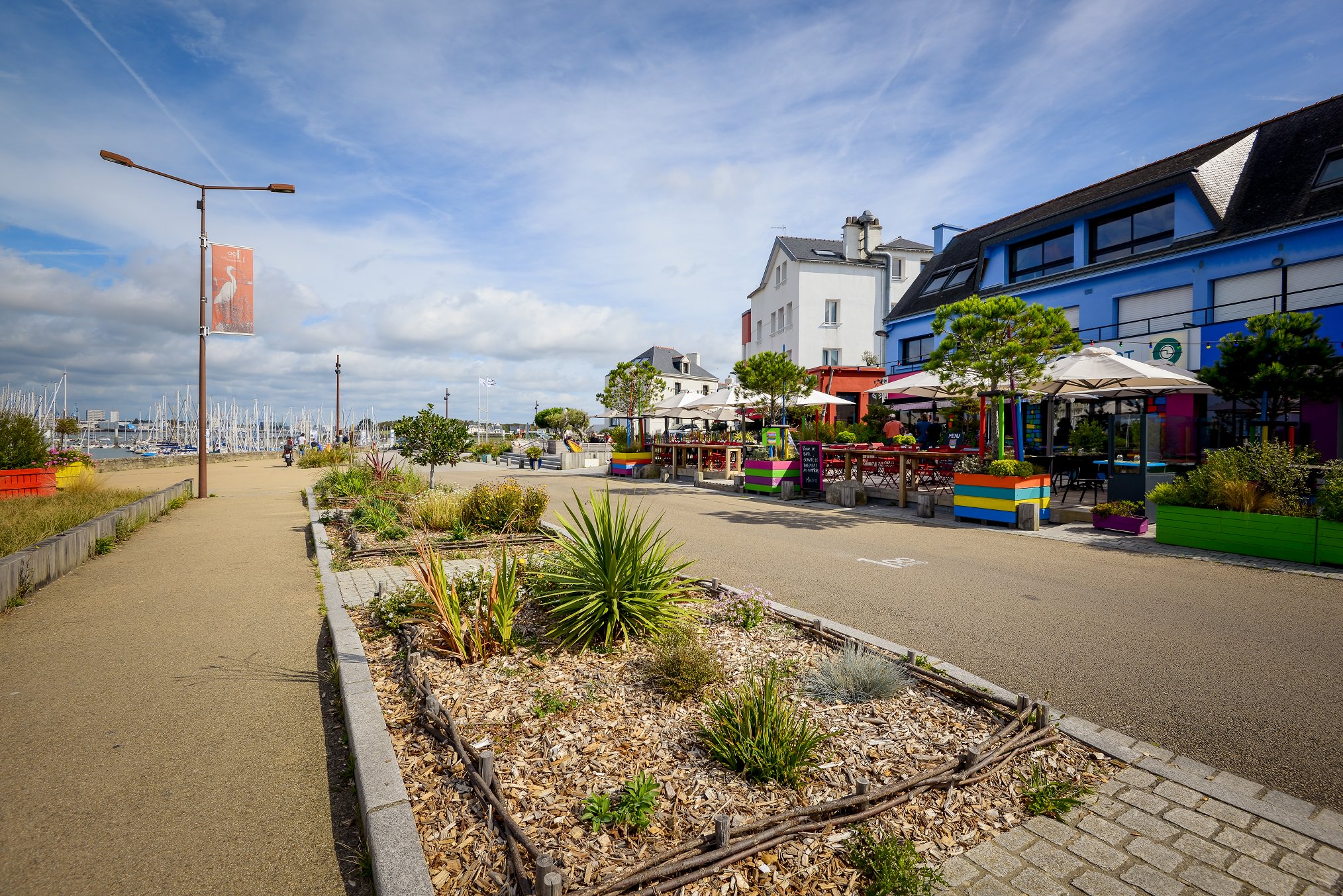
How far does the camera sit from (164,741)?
137 inches

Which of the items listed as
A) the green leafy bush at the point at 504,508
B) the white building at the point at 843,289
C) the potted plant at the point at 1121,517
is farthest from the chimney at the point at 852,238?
the green leafy bush at the point at 504,508

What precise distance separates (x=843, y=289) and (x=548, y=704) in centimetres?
3702

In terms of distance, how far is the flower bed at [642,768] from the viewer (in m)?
2.38

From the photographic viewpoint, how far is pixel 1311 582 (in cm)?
682

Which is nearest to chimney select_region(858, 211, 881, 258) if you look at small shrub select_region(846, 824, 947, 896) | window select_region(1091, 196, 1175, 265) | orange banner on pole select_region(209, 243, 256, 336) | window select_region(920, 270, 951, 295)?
window select_region(920, 270, 951, 295)

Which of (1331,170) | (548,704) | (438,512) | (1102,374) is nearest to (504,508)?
(438,512)

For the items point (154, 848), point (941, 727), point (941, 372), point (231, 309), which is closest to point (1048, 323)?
point (941, 372)

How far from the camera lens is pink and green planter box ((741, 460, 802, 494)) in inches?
625

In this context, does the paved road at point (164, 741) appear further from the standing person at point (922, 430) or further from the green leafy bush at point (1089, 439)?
the standing person at point (922, 430)

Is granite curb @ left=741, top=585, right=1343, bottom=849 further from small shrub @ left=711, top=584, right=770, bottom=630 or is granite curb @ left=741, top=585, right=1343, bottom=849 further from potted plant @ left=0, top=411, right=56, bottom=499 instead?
potted plant @ left=0, top=411, right=56, bottom=499

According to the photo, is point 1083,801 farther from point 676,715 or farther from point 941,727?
point 676,715

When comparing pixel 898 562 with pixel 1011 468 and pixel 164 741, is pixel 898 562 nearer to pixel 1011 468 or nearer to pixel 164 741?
pixel 1011 468

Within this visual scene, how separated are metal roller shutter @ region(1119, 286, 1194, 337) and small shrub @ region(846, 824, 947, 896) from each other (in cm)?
2048

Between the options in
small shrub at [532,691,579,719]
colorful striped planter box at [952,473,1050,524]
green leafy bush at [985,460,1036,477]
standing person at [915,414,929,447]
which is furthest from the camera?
standing person at [915,414,929,447]
